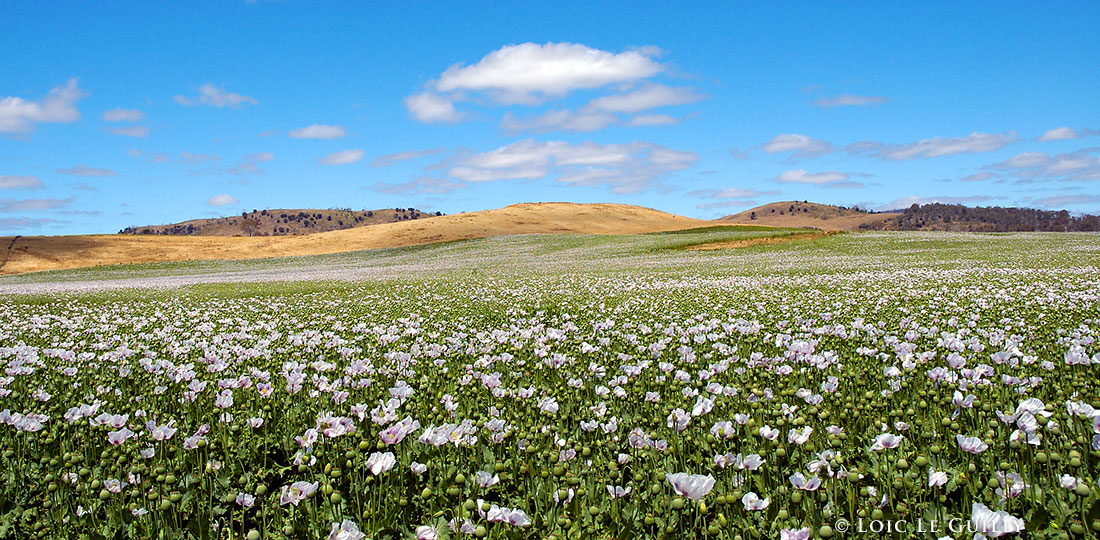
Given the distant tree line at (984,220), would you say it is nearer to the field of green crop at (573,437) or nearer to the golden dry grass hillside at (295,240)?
the golden dry grass hillside at (295,240)

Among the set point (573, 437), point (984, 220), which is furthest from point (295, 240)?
point (984, 220)

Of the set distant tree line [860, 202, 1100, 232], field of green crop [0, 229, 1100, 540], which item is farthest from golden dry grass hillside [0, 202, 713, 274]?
field of green crop [0, 229, 1100, 540]

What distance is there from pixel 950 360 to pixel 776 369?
1.61 meters

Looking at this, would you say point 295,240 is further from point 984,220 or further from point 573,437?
point 984,220

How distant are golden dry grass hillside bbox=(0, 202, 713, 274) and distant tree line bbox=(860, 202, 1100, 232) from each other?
181 ft

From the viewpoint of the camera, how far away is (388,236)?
95.3 metres

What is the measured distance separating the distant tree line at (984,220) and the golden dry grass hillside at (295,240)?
55.2 metres

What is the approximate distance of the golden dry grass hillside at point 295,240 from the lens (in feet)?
252

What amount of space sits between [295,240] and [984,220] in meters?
148

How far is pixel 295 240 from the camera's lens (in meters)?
92.1

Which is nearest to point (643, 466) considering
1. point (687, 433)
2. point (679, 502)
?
point (687, 433)

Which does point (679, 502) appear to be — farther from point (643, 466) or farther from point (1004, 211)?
point (1004, 211)

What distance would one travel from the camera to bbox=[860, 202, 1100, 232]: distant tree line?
105938mm

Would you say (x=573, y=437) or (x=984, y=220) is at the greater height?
(x=984, y=220)
